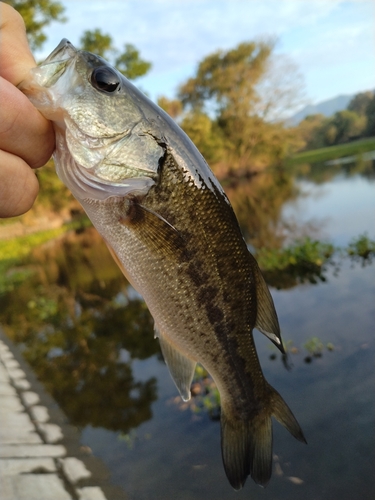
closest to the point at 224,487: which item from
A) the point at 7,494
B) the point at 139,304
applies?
the point at 7,494

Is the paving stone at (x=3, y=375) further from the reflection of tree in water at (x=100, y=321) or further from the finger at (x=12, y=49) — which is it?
the finger at (x=12, y=49)

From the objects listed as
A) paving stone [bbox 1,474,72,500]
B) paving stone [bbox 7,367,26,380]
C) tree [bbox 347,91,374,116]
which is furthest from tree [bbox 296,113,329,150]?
paving stone [bbox 1,474,72,500]

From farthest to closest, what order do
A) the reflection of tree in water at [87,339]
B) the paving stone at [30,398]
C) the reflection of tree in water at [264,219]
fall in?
the reflection of tree in water at [264,219], the reflection of tree in water at [87,339], the paving stone at [30,398]

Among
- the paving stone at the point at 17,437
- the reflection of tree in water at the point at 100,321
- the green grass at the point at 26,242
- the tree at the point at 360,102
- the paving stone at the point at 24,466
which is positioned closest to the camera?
the paving stone at the point at 24,466

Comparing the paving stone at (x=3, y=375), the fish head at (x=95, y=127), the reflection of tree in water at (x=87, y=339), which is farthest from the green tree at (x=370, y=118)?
the fish head at (x=95, y=127)

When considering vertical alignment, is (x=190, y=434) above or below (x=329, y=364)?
below

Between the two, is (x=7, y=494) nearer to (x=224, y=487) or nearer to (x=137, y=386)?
(x=224, y=487)

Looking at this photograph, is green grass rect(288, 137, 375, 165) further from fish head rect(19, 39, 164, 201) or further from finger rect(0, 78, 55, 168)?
finger rect(0, 78, 55, 168)

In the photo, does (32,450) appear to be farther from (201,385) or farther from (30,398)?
(201,385)
